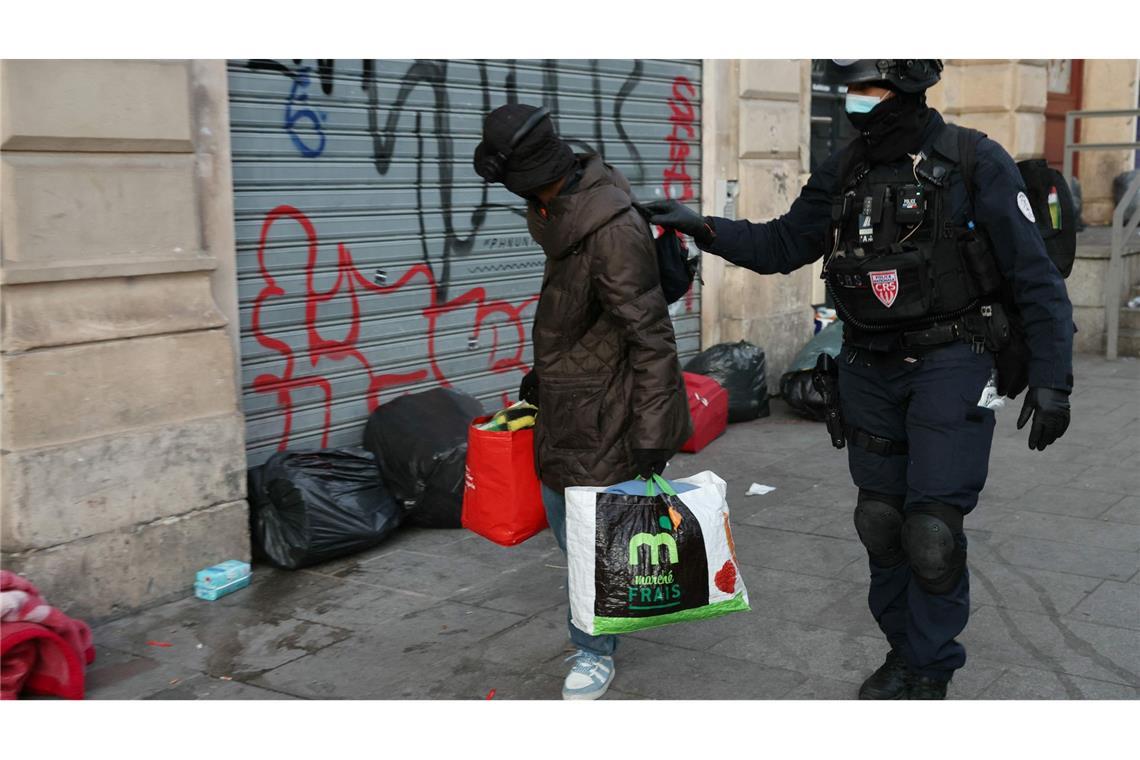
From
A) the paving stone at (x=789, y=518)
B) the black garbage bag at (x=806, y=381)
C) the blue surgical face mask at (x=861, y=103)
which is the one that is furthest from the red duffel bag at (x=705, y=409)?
the blue surgical face mask at (x=861, y=103)

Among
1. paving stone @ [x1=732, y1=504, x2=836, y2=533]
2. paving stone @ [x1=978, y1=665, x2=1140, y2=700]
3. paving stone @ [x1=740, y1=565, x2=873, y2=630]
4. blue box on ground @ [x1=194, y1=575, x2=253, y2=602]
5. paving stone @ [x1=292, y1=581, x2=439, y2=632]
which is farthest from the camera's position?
paving stone @ [x1=732, y1=504, x2=836, y2=533]

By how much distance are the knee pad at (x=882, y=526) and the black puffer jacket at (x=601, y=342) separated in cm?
61

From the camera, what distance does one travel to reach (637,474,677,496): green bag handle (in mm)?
3625

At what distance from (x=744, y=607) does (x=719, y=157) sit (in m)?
5.54

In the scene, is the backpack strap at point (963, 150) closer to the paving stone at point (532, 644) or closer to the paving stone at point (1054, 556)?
the paving stone at point (532, 644)

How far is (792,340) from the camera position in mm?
9359

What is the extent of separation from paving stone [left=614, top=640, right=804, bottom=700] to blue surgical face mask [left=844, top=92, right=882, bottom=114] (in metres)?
1.83

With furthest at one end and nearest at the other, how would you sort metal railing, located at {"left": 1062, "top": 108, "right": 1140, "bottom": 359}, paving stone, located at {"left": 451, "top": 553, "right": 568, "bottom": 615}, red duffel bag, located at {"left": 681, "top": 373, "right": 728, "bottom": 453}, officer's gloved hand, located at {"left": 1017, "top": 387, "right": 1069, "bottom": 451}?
1. metal railing, located at {"left": 1062, "top": 108, "right": 1140, "bottom": 359}
2. red duffel bag, located at {"left": 681, "top": 373, "right": 728, "bottom": 453}
3. paving stone, located at {"left": 451, "top": 553, "right": 568, "bottom": 615}
4. officer's gloved hand, located at {"left": 1017, "top": 387, "right": 1069, "bottom": 451}

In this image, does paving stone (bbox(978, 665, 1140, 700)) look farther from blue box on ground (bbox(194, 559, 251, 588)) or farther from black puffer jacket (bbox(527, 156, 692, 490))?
blue box on ground (bbox(194, 559, 251, 588))

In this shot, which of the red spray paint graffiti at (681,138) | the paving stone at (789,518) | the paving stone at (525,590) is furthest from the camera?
the red spray paint graffiti at (681,138)

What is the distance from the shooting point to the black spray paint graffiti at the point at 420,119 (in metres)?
5.88

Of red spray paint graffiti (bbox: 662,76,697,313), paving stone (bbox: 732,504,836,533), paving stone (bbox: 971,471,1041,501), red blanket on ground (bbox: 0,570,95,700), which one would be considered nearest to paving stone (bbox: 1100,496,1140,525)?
paving stone (bbox: 971,471,1041,501)

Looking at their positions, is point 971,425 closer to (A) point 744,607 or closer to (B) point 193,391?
(A) point 744,607

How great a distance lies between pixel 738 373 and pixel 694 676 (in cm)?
423
